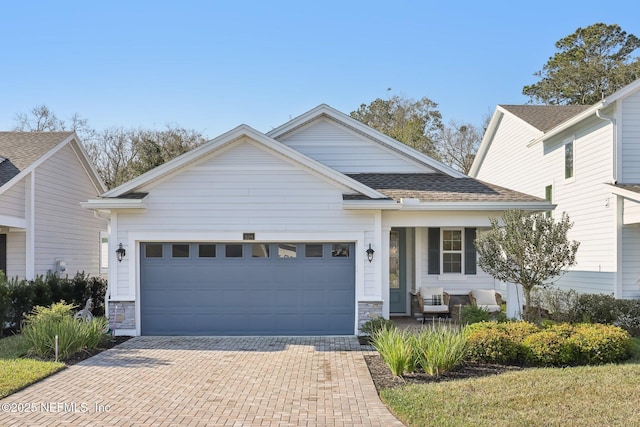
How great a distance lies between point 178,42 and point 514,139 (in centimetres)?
1268

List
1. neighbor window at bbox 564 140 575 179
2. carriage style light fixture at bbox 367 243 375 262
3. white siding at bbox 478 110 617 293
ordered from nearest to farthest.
A: carriage style light fixture at bbox 367 243 375 262, white siding at bbox 478 110 617 293, neighbor window at bbox 564 140 575 179

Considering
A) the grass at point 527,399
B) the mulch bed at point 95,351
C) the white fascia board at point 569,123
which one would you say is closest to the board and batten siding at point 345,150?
the white fascia board at point 569,123

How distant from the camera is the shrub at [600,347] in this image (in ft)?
31.7

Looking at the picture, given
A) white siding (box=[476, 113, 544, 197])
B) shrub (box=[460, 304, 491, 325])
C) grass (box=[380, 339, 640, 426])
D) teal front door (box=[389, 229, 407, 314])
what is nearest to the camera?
grass (box=[380, 339, 640, 426])

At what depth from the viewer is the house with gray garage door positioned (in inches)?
507

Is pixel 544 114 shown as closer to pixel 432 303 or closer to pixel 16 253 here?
pixel 432 303

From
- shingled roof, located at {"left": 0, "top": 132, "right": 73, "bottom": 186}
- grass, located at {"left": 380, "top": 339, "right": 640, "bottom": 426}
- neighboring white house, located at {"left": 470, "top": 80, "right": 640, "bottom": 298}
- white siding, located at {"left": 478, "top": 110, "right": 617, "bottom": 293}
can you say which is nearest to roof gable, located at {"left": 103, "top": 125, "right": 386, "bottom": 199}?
shingled roof, located at {"left": 0, "top": 132, "right": 73, "bottom": 186}

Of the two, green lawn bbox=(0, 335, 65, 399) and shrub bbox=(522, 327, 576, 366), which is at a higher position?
shrub bbox=(522, 327, 576, 366)

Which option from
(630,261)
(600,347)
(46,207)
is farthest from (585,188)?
(46,207)

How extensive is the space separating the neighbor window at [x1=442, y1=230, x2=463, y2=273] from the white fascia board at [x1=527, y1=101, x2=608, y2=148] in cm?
450

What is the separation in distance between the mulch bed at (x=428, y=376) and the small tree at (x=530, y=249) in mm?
2115

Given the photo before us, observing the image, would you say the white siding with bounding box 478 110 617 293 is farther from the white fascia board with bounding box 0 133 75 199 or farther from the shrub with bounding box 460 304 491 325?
the white fascia board with bounding box 0 133 75 199

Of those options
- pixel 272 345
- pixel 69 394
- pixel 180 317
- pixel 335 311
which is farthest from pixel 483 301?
pixel 69 394

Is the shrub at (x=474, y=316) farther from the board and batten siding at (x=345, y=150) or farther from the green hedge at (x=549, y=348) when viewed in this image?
the board and batten siding at (x=345, y=150)
